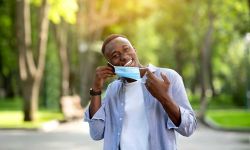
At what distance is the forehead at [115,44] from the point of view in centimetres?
444

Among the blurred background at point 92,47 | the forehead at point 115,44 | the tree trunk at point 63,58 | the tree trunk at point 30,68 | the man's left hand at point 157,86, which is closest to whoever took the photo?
the man's left hand at point 157,86

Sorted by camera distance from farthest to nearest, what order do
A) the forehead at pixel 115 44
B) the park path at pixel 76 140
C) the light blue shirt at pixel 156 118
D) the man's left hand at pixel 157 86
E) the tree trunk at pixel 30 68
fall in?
the tree trunk at pixel 30 68 < the park path at pixel 76 140 < the forehead at pixel 115 44 < the light blue shirt at pixel 156 118 < the man's left hand at pixel 157 86

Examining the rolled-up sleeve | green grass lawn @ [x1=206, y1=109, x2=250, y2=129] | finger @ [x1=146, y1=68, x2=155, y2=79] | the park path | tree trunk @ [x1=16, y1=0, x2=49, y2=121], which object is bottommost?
green grass lawn @ [x1=206, y1=109, x2=250, y2=129]

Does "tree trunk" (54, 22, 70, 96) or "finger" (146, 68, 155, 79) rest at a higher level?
"finger" (146, 68, 155, 79)

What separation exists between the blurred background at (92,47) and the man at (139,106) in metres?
16.2

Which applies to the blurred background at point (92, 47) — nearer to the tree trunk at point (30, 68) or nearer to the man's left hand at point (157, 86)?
the tree trunk at point (30, 68)

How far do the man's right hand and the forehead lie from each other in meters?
0.10

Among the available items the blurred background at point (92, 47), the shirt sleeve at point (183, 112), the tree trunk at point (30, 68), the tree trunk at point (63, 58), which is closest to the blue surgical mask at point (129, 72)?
the shirt sleeve at point (183, 112)

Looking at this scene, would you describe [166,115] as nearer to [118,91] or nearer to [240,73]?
[118,91]

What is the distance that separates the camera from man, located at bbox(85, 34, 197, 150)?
427cm

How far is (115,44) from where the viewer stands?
4449mm

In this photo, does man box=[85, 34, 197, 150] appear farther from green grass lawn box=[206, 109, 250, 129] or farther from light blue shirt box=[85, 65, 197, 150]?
green grass lawn box=[206, 109, 250, 129]

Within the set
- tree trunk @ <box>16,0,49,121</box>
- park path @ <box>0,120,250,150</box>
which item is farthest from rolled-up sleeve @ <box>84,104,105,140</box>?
tree trunk @ <box>16,0,49,121</box>

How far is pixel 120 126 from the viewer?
4387 mm
